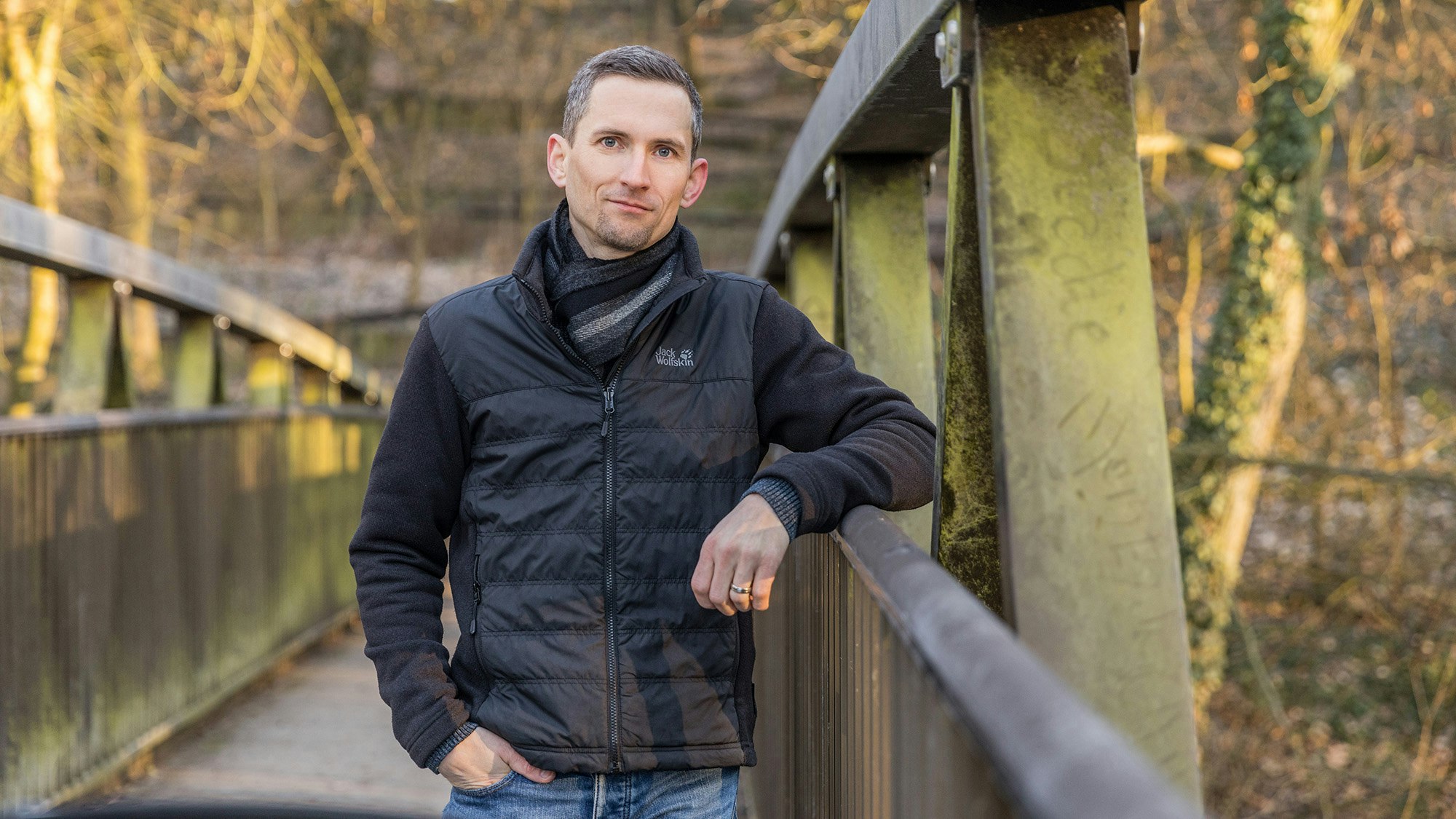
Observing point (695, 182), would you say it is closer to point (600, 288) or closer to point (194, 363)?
point (600, 288)

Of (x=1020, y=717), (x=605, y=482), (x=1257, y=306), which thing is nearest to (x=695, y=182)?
(x=605, y=482)

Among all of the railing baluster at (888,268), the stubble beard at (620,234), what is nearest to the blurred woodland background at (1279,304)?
the railing baluster at (888,268)

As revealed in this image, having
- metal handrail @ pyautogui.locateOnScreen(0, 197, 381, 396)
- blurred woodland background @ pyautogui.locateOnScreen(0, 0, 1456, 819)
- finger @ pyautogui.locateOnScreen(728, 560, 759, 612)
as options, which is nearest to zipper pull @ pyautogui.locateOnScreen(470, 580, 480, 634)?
finger @ pyautogui.locateOnScreen(728, 560, 759, 612)

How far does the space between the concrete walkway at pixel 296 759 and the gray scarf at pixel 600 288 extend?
277 cm

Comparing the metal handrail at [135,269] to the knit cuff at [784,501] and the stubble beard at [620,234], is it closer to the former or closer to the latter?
the stubble beard at [620,234]

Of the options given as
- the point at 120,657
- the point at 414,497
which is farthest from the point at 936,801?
the point at 120,657

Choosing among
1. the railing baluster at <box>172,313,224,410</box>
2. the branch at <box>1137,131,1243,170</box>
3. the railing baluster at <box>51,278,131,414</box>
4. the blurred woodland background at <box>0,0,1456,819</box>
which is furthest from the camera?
the branch at <box>1137,131,1243,170</box>

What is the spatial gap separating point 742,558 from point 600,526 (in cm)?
27

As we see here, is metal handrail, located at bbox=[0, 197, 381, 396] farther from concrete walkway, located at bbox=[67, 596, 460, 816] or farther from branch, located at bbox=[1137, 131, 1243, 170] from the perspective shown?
branch, located at bbox=[1137, 131, 1243, 170]

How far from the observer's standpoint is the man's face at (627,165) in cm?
221

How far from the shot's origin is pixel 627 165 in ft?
7.28

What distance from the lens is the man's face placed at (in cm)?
221

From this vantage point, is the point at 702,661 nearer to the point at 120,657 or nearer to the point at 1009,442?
the point at 1009,442

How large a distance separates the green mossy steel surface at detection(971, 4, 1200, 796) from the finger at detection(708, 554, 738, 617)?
41 centimetres
